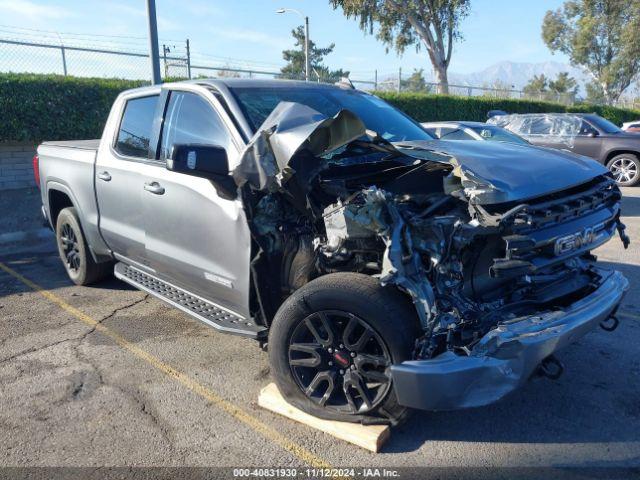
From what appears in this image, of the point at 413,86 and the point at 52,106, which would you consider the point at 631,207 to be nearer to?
the point at 52,106

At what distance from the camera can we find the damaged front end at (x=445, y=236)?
8.67ft

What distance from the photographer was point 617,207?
3.74m

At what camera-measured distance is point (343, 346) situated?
302 cm

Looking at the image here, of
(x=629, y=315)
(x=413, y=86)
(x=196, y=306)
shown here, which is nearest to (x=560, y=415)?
(x=629, y=315)

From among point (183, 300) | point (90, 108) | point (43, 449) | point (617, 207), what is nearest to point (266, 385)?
point (183, 300)

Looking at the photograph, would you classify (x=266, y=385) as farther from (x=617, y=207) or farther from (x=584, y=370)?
(x=617, y=207)

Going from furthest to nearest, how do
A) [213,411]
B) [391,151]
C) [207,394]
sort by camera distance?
[207,394] → [213,411] → [391,151]

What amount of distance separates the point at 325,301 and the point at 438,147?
125cm

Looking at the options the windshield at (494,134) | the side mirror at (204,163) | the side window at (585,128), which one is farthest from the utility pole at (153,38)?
the side window at (585,128)

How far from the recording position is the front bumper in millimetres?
2549

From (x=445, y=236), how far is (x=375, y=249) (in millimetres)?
391

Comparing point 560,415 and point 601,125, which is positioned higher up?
point 601,125

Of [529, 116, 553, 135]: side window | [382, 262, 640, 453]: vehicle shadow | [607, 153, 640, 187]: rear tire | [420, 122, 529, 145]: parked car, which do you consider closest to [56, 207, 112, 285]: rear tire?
[382, 262, 640, 453]: vehicle shadow

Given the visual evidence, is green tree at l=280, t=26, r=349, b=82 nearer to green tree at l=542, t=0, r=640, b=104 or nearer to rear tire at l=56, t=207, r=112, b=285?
green tree at l=542, t=0, r=640, b=104
